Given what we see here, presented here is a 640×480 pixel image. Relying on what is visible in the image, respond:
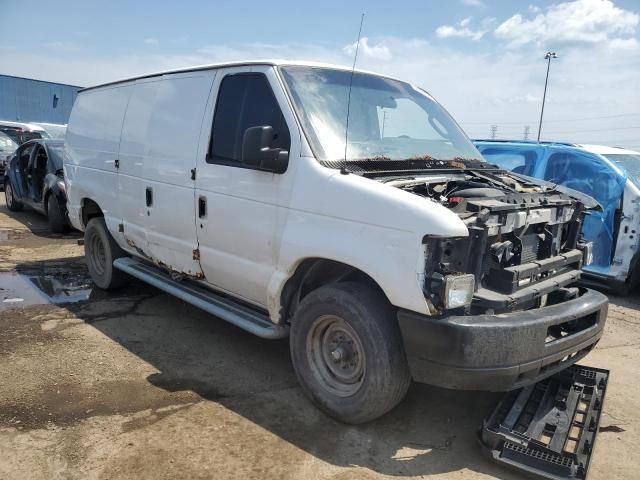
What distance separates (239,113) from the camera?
3975 millimetres

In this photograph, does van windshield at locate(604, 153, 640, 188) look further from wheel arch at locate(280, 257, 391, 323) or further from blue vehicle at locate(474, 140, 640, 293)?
wheel arch at locate(280, 257, 391, 323)

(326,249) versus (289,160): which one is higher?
(289,160)

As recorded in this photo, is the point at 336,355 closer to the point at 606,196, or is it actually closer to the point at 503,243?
the point at 503,243

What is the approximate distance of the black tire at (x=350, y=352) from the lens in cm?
306

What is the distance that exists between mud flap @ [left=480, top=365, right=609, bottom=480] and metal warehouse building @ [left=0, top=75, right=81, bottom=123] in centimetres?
3295

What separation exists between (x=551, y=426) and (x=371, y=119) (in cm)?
239

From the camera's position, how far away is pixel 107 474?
9.23 ft

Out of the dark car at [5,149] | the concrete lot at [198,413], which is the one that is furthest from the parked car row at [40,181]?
the concrete lot at [198,413]

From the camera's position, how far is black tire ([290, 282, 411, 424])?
10.0 feet

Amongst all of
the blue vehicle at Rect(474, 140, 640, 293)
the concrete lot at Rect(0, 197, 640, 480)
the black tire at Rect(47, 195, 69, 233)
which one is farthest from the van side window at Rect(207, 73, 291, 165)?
the black tire at Rect(47, 195, 69, 233)

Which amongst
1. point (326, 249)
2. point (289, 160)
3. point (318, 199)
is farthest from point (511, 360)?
point (289, 160)

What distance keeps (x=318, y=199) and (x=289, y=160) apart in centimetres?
37

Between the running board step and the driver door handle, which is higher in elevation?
the driver door handle

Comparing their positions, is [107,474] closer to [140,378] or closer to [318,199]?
[140,378]
